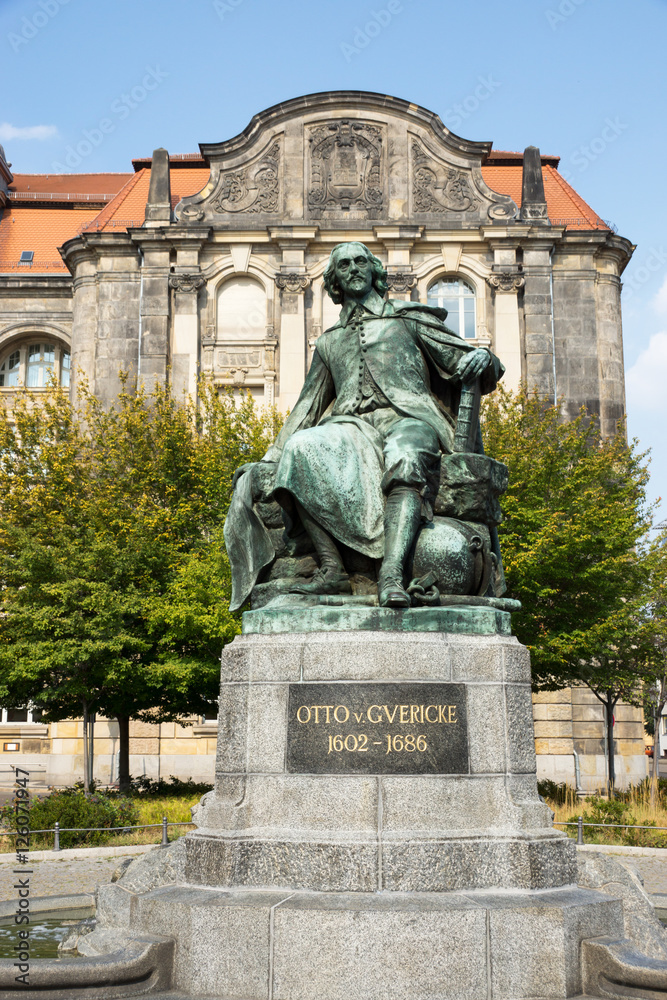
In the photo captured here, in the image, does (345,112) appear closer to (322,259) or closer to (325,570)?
(322,259)

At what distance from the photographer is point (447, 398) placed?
24.4ft

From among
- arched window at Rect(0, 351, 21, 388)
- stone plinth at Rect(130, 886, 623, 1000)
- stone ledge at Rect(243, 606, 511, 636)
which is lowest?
stone plinth at Rect(130, 886, 623, 1000)

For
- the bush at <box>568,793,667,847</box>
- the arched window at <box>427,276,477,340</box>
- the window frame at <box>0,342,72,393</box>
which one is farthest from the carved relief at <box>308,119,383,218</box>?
the bush at <box>568,793,667,847</box>

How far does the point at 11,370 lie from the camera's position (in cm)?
3656

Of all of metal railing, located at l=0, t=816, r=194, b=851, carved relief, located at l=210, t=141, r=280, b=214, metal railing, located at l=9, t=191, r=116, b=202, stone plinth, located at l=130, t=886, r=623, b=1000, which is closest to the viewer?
stone plinth, located at l=130, t=886, r=623, b=1000

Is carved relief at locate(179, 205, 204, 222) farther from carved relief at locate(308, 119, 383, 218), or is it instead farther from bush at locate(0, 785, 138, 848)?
bush at locate(0, 785, 138, 848)

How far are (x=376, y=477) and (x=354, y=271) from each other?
1669 millimetres

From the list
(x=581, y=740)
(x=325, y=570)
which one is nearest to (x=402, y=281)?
(x=581, y=740)

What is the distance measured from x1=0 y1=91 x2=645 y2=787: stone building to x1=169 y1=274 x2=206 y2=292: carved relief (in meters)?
0.03

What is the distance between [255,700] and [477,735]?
1.29 metres

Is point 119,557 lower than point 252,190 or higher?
lower

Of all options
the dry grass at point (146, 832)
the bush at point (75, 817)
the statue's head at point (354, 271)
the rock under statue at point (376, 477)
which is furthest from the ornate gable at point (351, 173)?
the rock under statue at point (376, 477)

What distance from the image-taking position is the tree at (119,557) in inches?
825

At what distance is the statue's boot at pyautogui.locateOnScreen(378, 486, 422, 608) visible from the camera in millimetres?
6168
